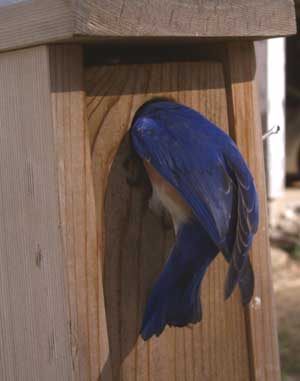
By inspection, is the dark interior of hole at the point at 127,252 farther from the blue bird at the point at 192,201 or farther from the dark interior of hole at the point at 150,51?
the dark interior of hole at the point at 150,51

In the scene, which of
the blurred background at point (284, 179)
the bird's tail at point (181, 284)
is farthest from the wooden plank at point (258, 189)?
the blurred background at point (284, 179)

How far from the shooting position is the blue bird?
1881mm

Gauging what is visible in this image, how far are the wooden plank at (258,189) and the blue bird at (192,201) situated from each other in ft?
0.77

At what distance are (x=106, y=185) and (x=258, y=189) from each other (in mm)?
454

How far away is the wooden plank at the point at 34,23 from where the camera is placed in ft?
5.92

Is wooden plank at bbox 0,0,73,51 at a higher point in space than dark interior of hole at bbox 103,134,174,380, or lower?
higher

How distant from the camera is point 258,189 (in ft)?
7.66

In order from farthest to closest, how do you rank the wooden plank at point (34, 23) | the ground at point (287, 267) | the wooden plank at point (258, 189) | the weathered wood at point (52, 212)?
the ground at point (287, 267), the wooden plank at point (258, 189), the weathered wood at point (52, 212), the wooden plank at point (34, 23)

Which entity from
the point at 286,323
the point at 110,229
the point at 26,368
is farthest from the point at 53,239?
the point at 286,323

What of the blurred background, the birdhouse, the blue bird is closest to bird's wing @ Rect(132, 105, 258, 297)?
the blue bird

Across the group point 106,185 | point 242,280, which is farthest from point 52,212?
point 242,280

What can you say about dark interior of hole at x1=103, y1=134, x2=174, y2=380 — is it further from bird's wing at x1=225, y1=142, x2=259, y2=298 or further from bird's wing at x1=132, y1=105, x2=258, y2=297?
bird's wing at x1=225, y1=142, x2=259, y2=298

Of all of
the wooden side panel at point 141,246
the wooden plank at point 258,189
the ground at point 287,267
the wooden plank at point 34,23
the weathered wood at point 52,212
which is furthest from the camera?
the ground at point 287,267

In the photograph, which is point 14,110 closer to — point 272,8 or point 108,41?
point 108,41
